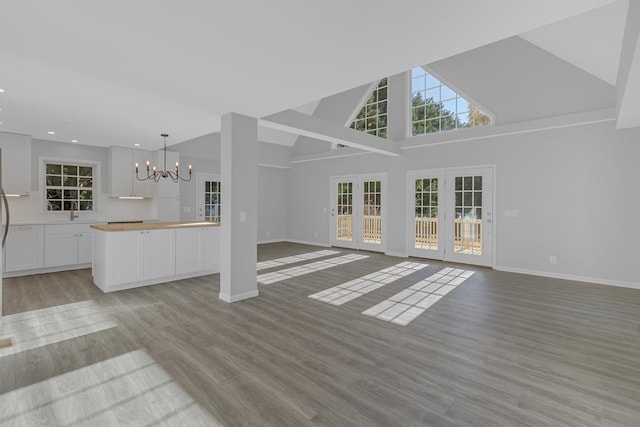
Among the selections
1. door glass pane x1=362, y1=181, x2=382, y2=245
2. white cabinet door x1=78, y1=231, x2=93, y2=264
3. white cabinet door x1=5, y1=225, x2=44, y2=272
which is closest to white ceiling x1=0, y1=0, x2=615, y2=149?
white cabinet door x1=5, y1=225, x2=44, y2=272

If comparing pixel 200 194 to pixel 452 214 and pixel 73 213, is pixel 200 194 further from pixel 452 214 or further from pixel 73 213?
pixel 452 214

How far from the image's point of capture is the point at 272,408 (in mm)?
1892

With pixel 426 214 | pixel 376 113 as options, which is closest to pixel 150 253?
pixel 426 214

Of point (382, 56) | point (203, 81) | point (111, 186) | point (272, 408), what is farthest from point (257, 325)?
point (111, 186)

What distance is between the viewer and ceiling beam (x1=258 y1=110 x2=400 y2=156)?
4.36m

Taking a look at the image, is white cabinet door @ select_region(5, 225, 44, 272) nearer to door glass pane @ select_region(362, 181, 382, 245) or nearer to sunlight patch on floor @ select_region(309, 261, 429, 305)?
sunlight patch on floor @ select_region(309, 261, 429, 305)

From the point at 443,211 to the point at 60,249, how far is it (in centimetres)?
754

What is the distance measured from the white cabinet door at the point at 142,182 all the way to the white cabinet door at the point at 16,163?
5.36 ft

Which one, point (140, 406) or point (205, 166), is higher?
point (205, 166)

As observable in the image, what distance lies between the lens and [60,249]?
5.43m

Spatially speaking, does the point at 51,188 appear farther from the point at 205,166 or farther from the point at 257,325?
the point at 257,325

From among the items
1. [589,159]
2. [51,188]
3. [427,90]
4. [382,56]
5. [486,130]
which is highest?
[427,90]

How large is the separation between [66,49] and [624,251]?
7449mm

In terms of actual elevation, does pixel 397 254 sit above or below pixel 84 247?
below
